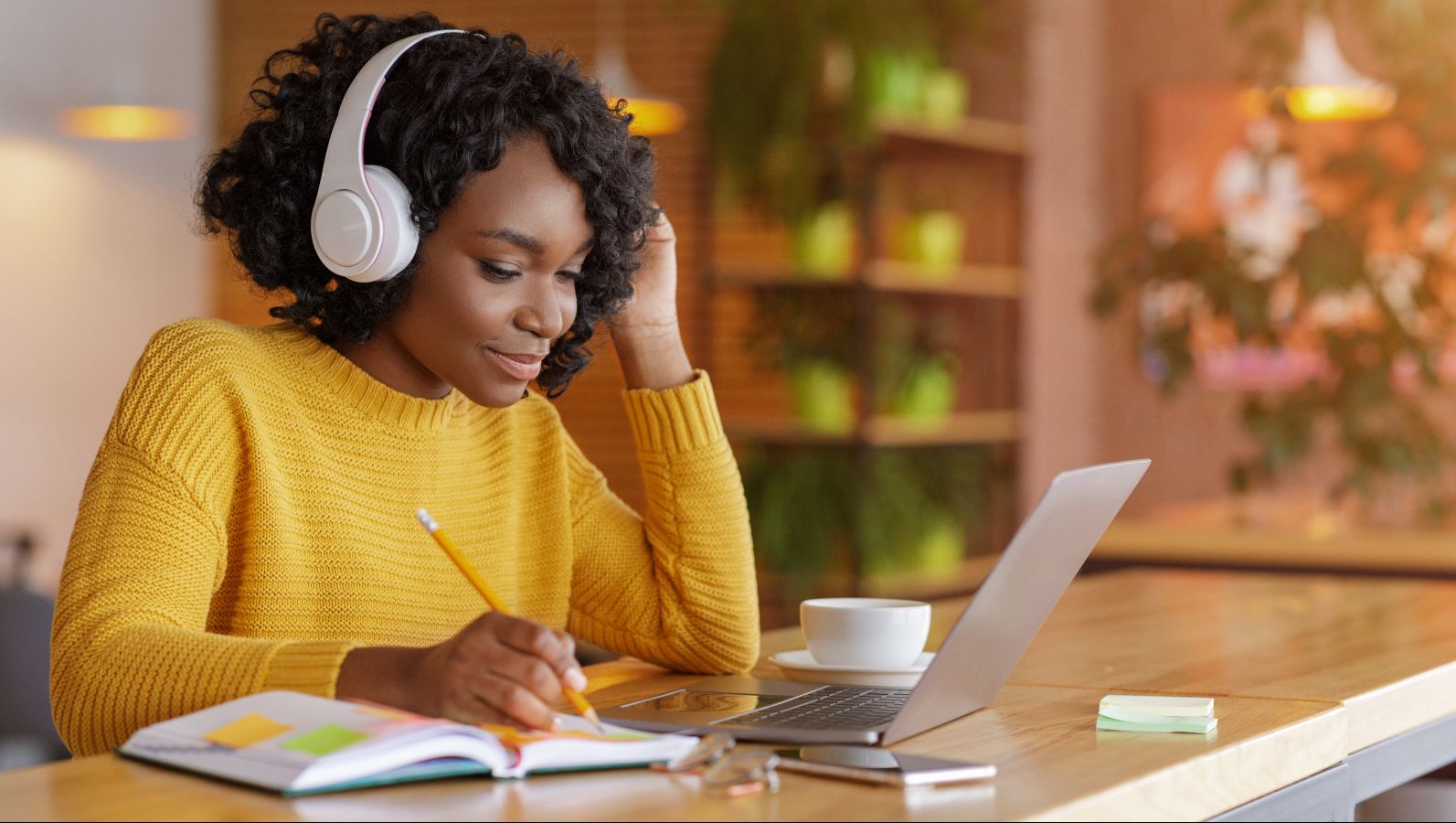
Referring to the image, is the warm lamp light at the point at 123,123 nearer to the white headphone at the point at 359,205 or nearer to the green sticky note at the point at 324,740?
the white headphone at the point at 359,205

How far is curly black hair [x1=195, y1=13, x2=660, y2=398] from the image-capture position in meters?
1.42

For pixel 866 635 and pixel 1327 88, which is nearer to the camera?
pixel 866 635

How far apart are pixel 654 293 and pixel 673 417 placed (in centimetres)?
12

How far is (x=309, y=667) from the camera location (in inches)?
44.9

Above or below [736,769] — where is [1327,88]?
above

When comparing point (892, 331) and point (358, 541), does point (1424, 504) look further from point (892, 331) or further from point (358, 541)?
point (358, 541)

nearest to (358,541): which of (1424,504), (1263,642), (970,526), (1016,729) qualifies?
(1016,729)

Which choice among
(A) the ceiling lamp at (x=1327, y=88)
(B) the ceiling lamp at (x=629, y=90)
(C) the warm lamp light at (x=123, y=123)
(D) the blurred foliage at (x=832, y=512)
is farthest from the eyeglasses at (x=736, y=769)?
(C) the warm lamp light at (x=123, y=123)

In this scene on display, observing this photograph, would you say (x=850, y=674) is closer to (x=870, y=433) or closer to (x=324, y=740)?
(x=324, y=740)

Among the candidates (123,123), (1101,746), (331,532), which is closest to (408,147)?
(331,532)

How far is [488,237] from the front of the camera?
4.65 ft

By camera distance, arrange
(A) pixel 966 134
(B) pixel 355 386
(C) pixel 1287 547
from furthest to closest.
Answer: (A) pixel 966 134
(C) pixel 1287 547
(B) pixel 355 386

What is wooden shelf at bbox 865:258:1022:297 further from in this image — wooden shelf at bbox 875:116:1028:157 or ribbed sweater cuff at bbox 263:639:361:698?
ribbed sweater cuff at bbox 263:639:361:698

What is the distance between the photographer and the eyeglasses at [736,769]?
0.99 meters
